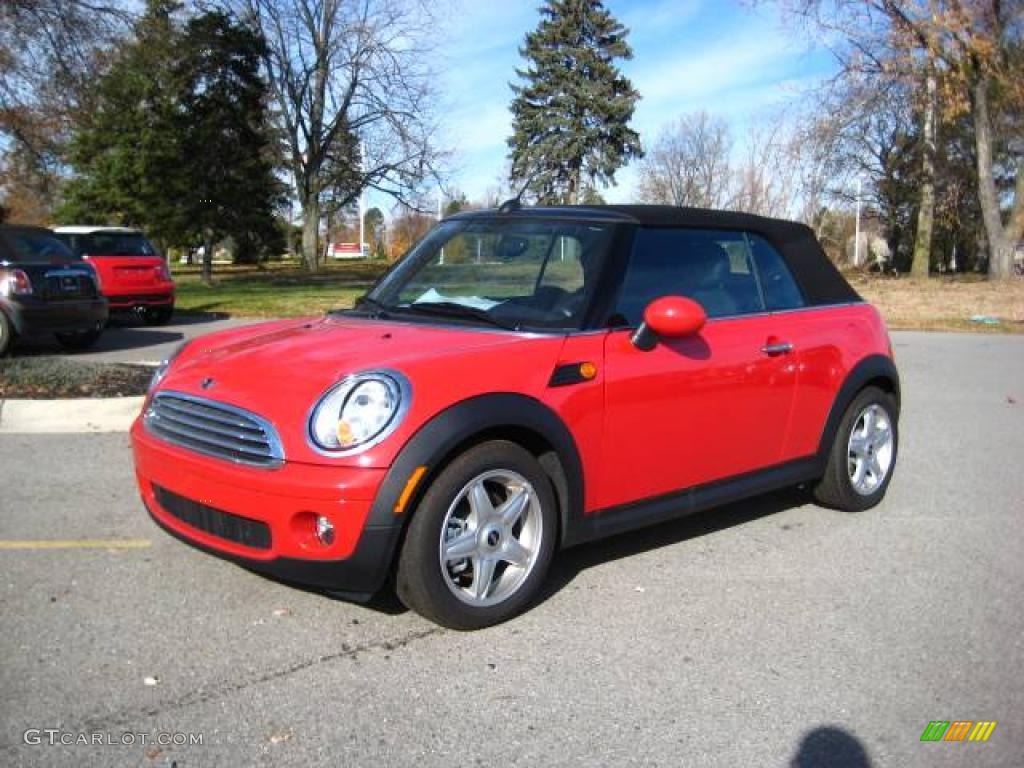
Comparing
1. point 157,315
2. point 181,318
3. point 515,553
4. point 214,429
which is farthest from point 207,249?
point 515,553

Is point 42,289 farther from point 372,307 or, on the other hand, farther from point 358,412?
point 358,412

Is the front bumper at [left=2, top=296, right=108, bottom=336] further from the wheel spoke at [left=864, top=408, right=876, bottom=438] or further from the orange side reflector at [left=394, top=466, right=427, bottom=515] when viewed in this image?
the wheel spoke at [left=864, top=408, right=876, bottom=438]

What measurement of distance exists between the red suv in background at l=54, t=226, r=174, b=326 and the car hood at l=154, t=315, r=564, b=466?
11607 mm

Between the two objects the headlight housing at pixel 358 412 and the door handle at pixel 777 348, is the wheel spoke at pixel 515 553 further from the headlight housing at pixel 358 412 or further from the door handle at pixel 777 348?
the door handle at pixel 777 348

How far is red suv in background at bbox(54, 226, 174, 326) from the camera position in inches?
577

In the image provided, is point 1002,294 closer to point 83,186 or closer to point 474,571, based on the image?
point 474,571

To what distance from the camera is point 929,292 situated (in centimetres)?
2403

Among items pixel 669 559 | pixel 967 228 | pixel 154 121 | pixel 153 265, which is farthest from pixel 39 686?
pixel 967 228

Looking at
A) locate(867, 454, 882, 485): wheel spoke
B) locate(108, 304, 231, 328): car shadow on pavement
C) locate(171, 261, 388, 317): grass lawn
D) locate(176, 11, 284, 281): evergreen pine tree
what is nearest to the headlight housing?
locate(867, 454, 882, 485): wheel spoke

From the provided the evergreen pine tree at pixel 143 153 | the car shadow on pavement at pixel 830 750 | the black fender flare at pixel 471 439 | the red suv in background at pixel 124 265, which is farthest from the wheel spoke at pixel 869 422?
the evergreen pine tree at pixel 143 153

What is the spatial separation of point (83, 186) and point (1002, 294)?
3264 centimetres

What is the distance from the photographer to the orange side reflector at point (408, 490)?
332 cm

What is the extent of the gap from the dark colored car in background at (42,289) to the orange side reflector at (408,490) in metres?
8.93

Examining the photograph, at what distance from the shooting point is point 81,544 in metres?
4.57
